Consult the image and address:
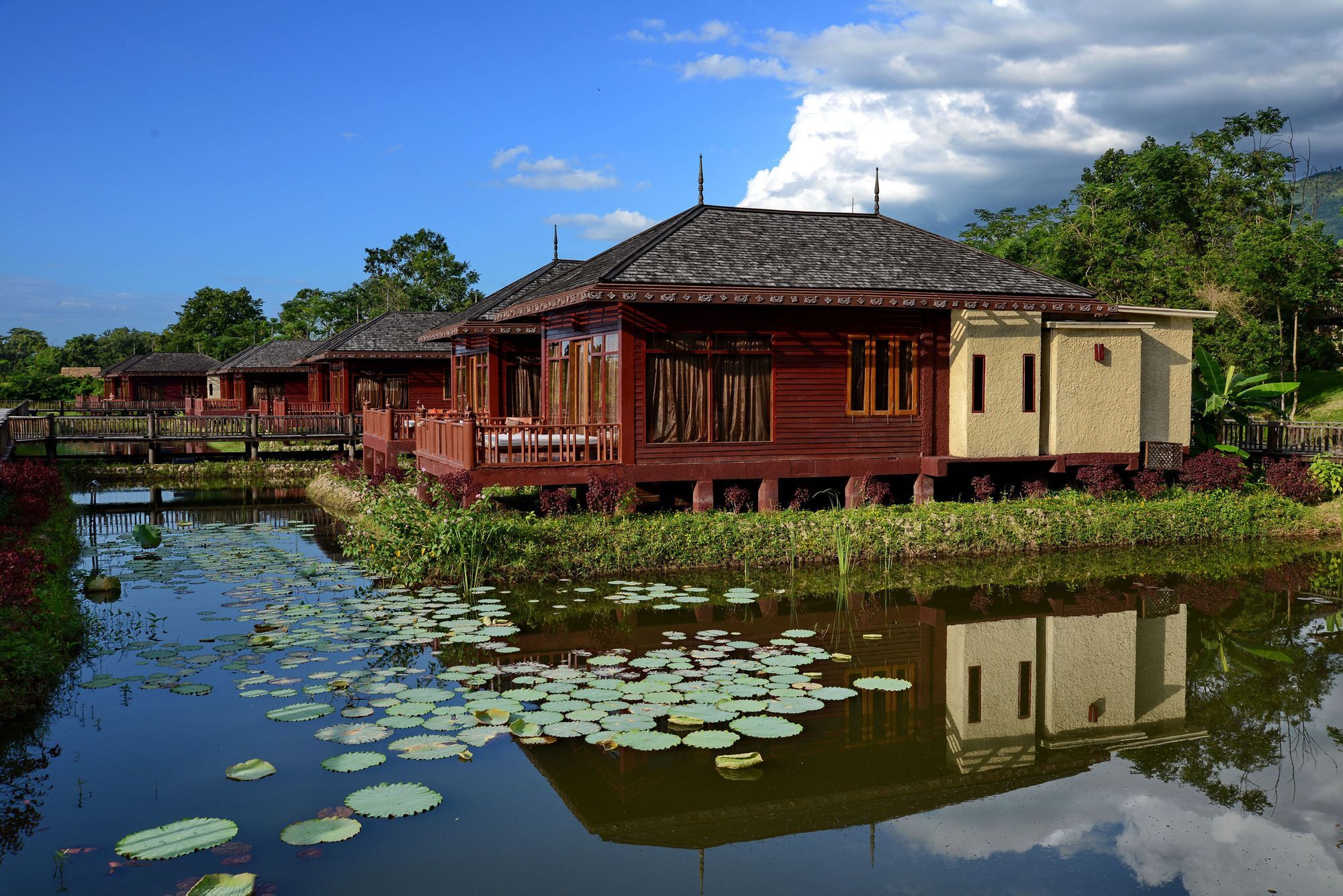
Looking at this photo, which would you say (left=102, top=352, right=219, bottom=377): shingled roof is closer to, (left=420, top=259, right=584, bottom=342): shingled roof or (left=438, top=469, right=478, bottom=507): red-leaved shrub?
(left=420, top=259, right=584, bottom=342): shingled roof

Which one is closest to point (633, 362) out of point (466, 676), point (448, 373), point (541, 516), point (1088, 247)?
point (541, 516)

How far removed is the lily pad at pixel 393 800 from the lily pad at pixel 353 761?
379 mm

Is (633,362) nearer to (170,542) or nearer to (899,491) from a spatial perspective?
(899,491)

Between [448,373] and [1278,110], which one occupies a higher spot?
[1278,110]

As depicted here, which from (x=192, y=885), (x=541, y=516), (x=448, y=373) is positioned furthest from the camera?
(x=448, y=373)

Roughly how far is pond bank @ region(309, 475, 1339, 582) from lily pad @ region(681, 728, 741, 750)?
6692 millimetres

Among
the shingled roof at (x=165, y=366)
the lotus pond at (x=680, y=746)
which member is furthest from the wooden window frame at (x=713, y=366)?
the shingled roof at (x=165, y=366)

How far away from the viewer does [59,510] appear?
19750 mm

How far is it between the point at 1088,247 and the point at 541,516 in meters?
32.0

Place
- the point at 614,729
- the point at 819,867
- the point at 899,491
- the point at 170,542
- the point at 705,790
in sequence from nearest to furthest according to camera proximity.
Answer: the point at 819,867 < the point at 705,790 < the point at 614,729 < the point at 170,542 < the point at 899,491

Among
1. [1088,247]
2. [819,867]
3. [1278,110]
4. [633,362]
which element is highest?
[1278,110]

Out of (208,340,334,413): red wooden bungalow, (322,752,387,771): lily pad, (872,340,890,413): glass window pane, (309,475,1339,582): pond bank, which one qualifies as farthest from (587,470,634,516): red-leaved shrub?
(208,340,334,413): red wooden bungalow

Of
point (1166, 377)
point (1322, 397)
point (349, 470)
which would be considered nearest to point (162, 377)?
point (349, 470)

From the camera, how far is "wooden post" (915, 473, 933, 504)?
18.7m
